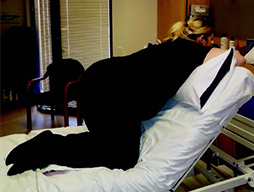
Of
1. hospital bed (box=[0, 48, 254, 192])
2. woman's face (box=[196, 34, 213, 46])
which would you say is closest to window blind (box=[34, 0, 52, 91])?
woman's face (box=[196, 34, 213, 46])

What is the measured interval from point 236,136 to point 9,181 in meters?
1.20

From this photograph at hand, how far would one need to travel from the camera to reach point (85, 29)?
404 cm

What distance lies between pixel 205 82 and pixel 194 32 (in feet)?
1.37

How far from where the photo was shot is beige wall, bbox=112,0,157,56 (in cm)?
368

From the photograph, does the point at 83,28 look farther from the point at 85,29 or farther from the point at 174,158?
the point at 174,158

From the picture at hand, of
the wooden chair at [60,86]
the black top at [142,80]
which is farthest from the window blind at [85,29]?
the black top at [142,80]

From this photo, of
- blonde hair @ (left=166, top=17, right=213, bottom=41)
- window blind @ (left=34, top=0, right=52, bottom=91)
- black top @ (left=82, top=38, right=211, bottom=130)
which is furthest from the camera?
window blind @ (left=34, top=0, right=52, bottom=91)

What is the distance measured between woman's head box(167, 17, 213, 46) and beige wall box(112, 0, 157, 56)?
6.21ft

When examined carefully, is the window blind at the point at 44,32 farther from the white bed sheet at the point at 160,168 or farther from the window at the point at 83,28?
the white bed sheet at the point at 160,168

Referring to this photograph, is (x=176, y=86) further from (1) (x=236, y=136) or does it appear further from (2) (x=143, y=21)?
(2) (x=143, y=21)

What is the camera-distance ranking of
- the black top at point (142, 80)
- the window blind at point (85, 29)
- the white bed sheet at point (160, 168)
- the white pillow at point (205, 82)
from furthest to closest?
the window blind at point (85, 29), the black top at point (142, 80), the white pillow at point (205, 82), the white bed sheet at point (160, 168)

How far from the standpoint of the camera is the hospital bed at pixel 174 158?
139cm

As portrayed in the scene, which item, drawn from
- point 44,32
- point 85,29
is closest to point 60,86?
point 85,29

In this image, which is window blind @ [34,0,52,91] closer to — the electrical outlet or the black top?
the electrical outlet
